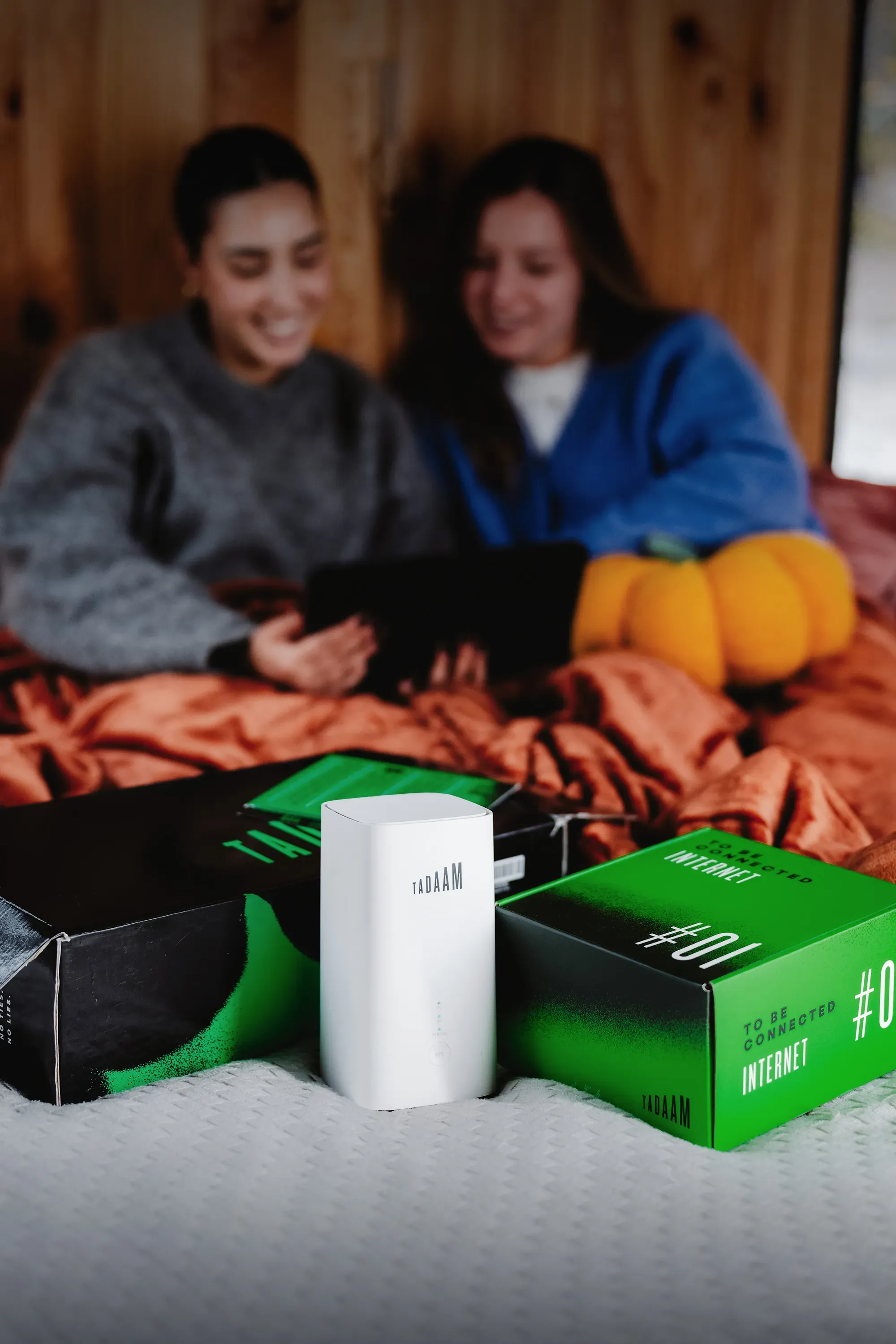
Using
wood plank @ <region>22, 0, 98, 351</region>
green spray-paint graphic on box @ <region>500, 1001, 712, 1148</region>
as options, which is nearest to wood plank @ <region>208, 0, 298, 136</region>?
wood plank @ <region>22, 0, 98, 351</region>

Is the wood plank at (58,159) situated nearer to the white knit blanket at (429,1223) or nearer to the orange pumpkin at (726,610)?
the orange pumpkin at (726,610)

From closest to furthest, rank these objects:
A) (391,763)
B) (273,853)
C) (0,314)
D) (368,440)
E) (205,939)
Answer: (205,939)
(273,853)
(391,763)
(0,314)
(368,440)

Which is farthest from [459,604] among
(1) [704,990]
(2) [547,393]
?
(1) [704,990]

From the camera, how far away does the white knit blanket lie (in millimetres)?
588

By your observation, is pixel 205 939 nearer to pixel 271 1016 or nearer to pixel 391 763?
pixel 271 1016

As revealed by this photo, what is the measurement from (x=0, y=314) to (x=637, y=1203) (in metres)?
1.14

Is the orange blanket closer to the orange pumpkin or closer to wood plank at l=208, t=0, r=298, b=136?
the orange pumpkin

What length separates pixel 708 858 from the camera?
907 mm

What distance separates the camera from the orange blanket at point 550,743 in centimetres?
113

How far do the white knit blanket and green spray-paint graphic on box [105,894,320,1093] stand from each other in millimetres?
20

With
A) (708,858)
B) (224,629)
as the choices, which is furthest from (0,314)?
(708,858)

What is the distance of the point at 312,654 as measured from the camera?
4.88 feet

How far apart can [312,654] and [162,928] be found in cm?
72

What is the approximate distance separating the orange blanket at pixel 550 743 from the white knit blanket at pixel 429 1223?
1.19 ft
